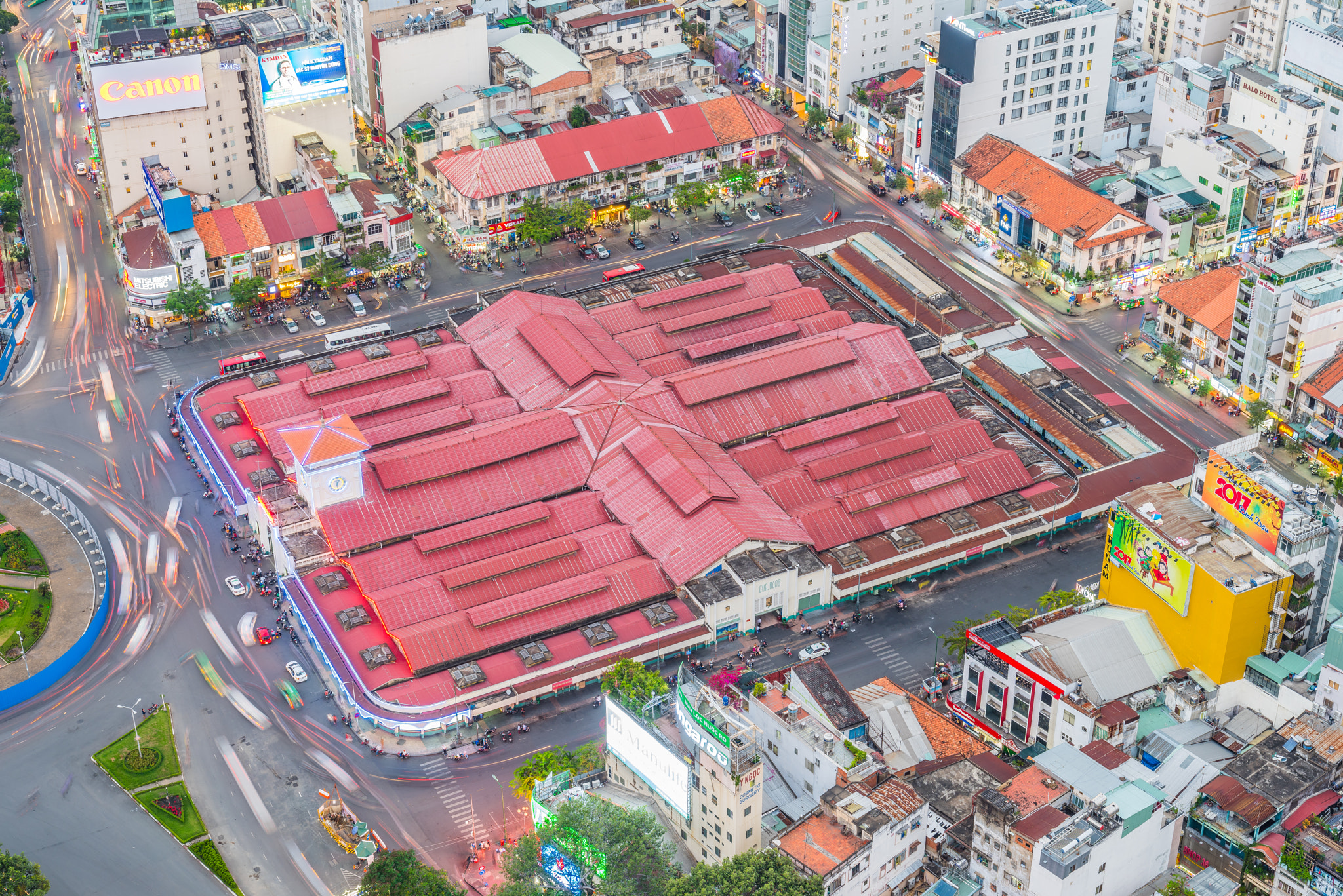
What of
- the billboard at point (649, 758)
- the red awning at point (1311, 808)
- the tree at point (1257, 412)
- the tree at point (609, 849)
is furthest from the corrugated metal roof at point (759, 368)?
the red awning at point (1311, 808)

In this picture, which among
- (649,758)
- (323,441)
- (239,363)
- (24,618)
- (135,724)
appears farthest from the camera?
(239,363)

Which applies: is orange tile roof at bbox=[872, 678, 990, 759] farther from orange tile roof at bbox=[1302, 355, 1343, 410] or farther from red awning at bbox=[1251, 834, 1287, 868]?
orange tile roof at bbox=[1302, 355, 1343, 410]

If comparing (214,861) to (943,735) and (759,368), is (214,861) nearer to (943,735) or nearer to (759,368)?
(943,735)

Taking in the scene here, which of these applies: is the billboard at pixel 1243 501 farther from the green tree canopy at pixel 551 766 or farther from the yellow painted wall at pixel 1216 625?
the green tree canopy at pixel 551 766

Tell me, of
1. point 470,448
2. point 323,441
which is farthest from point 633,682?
point 323,441

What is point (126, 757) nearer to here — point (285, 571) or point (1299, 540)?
point (285, 571)
